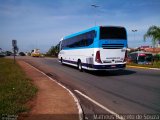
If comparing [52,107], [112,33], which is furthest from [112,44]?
[52,107]

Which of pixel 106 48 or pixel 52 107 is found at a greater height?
pixel 106 48

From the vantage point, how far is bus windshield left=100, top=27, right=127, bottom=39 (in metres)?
19.6

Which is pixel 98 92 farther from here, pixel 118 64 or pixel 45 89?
pixel 118 64

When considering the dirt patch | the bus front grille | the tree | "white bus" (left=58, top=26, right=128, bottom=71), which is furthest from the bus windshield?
the tree

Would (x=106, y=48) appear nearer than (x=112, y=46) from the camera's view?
Yes

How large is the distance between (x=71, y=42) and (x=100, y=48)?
870cm

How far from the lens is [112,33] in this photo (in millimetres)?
19812

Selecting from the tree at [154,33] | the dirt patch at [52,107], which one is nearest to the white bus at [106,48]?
the dirt patch at [52,107]

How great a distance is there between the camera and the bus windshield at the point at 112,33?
1956cm

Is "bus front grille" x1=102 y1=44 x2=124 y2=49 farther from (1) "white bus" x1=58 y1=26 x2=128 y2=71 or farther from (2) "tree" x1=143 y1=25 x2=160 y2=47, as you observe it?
(2) "tree" x1=143 y1=25 x2=160 y2=47

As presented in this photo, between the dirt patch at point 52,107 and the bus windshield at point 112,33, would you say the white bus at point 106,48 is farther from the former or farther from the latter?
the dirt patch at point 52,107

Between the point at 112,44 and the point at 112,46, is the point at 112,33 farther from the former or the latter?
the point at 112,46

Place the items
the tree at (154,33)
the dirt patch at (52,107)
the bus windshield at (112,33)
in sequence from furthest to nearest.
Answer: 1. the tree at (154,33)
2. the bus windshield at (112,33)
3. the dirt patch at (52,107)

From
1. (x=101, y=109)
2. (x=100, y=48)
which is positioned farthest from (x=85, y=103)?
(x=100, y=48)
